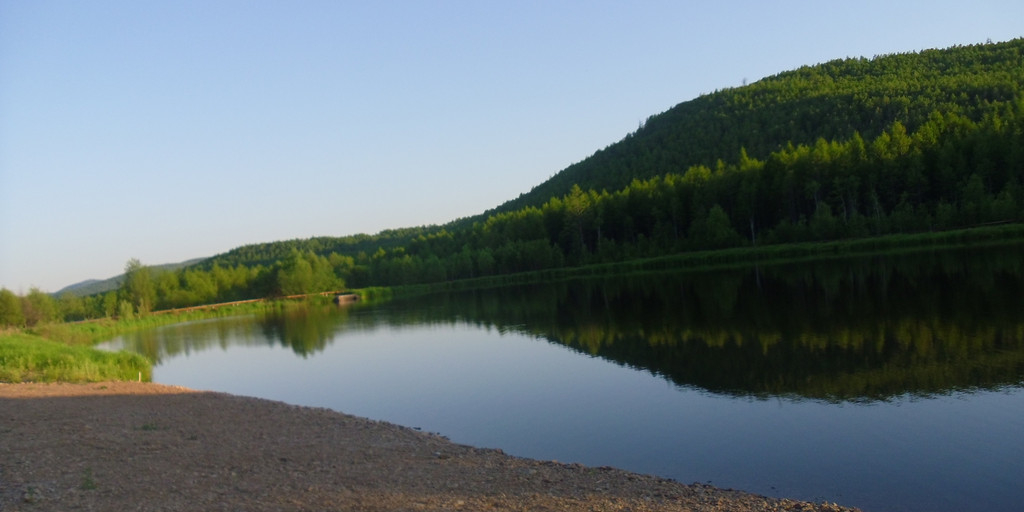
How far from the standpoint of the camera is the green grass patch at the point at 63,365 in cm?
2284

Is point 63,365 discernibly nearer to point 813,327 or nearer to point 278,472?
point 278,472

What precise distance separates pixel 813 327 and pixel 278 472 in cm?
1924

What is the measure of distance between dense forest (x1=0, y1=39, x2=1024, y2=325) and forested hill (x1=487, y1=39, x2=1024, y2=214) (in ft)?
1.05

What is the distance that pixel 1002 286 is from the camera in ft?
88.3

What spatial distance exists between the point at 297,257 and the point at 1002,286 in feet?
344

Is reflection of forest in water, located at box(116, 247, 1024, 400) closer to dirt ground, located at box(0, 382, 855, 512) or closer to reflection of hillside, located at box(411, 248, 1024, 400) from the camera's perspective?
reflection of hillside, located at box(411, 248, 1024, 400)

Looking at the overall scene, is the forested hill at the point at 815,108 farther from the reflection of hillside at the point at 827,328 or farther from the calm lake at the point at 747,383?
the calm lake at the point at 747,383

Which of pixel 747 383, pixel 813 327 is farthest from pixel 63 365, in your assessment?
pixel 813 327

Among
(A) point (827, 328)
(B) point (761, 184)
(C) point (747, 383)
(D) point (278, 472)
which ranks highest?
(B) point (761, 184)

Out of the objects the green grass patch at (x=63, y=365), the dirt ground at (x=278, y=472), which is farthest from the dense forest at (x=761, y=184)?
the dirt ground at (x=278, y=472)

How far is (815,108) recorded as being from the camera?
10569 centimetres

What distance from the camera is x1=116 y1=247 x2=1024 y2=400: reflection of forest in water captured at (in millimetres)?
15680

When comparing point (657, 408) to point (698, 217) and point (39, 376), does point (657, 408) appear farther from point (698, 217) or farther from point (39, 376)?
point (698, 217)

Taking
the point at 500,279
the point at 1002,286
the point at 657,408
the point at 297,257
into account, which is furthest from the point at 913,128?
the point at 297,257
